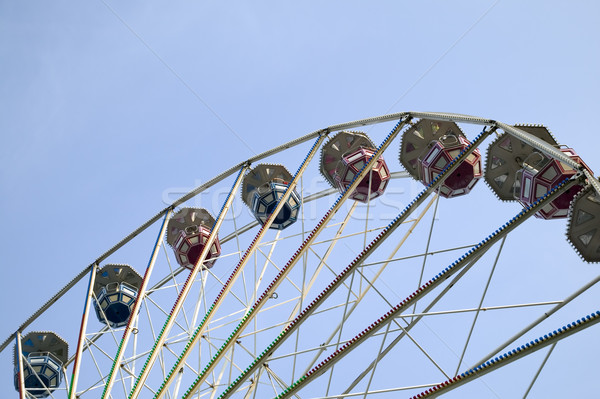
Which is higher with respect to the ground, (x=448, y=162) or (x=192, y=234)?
(x=192, y=234)

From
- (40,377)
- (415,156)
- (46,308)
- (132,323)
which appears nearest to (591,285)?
(415,156)

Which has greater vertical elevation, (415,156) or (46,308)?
(46,308)

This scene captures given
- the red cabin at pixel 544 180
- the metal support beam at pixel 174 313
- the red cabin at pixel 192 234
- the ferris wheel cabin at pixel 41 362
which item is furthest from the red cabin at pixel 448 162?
the ferris wheel cabin at pixel 41 362

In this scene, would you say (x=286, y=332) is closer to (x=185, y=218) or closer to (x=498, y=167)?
(x=498, y=167)

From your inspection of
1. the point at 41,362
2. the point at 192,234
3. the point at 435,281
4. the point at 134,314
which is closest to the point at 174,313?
the point at 134,314

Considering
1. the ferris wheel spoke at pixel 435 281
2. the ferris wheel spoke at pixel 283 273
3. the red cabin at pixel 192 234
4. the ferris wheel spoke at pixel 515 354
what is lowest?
the ferris wheel spoke at pixel 515 354

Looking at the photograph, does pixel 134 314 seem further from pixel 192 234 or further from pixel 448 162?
pixel 448 162

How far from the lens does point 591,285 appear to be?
10.4m

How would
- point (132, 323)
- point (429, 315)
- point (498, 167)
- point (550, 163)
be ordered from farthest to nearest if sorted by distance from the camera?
point (132, 323) → point (498, 167) → point (550, 163) → point (429, 315)

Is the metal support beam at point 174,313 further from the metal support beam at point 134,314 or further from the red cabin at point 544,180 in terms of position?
the red cabin at point 544,180

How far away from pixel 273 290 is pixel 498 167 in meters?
6.32

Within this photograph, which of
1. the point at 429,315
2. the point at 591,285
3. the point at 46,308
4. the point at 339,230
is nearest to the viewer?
the point at 591,285

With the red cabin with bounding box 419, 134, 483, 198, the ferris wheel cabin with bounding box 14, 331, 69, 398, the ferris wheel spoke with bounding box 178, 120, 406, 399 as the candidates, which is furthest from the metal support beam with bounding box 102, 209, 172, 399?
the red cabin with bounding box 419, 134, 483, 198

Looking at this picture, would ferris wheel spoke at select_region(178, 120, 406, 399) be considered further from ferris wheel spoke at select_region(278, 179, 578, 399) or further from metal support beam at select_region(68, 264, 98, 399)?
metal support beam at select_region(68, 264, 98, 399)
